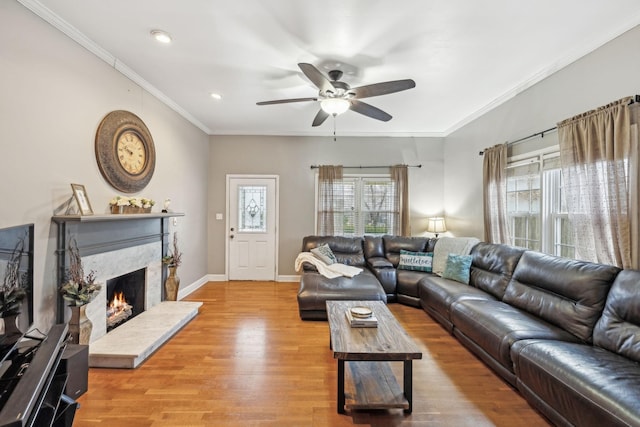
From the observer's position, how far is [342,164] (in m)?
5.36

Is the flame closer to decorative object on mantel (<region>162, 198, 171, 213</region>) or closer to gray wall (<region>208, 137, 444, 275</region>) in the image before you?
decorative object on mantel (<region>162, 198, 171, 213</region>)

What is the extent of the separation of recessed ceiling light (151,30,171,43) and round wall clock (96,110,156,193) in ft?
3.02

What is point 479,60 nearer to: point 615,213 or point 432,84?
point 432,84

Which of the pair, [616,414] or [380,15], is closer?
[616,414]

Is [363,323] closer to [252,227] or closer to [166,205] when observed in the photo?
[166,205]

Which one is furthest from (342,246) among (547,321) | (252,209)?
(547,321)

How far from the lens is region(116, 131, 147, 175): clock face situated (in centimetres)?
292

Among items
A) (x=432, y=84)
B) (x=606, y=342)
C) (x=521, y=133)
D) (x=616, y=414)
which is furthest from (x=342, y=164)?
(x=616, y=414)

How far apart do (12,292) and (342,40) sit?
2893 mm

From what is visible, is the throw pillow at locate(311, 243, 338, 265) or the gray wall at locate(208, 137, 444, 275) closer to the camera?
the throw pillow at locate(311, 243, 338, 265)

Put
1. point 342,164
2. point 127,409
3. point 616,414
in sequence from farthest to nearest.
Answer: point 342,164
point 127,409
point 616,414

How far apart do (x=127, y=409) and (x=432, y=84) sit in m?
4.19

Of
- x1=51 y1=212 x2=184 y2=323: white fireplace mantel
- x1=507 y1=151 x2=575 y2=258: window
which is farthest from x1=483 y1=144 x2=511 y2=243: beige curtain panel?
x1=51 y1=212 x2=184 y2=323: white fireplace mantel

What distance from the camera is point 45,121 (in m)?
2.14
